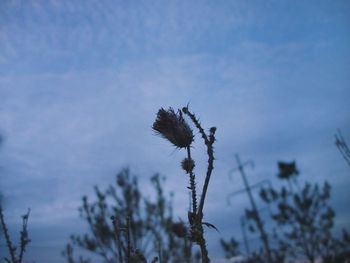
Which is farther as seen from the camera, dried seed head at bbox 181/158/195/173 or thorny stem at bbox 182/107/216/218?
dried seed head at bbox 181/158/195/173

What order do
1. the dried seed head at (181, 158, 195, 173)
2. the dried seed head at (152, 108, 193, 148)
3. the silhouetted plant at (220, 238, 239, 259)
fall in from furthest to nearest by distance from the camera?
1. the silhouetted plant at (220, 238, 239, 259)
2. the dried seed head at (152, 108, 193, 148)
3. the dried seed head at (181, 158, 195, 173)

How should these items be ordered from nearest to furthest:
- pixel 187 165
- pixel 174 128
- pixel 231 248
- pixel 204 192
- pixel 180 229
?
pixel 204 192
pixel 187 165
pixel 174 128
pixel 180 229
pixel 231 248

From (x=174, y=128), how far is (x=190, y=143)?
0.78ft

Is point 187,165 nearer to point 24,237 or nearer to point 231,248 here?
point 24,237

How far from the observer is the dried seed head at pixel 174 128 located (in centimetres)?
322

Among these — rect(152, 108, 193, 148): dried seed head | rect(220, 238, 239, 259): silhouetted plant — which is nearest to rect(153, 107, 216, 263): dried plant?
rect(152, 108, 193, 148): dried seed head

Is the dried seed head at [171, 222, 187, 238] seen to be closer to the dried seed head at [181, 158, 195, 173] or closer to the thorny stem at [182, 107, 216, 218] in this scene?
the dried seed head at [181, 158, 195, 173]

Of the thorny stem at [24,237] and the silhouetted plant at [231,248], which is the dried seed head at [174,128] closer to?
the thorny stem at [24,237]

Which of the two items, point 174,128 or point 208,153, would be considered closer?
point 208,153

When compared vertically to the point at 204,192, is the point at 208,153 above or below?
above

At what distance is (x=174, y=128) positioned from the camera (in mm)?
3244

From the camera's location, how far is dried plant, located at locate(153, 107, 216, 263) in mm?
2271

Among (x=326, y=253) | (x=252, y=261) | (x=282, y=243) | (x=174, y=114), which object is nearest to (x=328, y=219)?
(x=326, y=253)

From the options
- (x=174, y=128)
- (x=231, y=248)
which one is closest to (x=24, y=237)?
(x=174, y=128)
